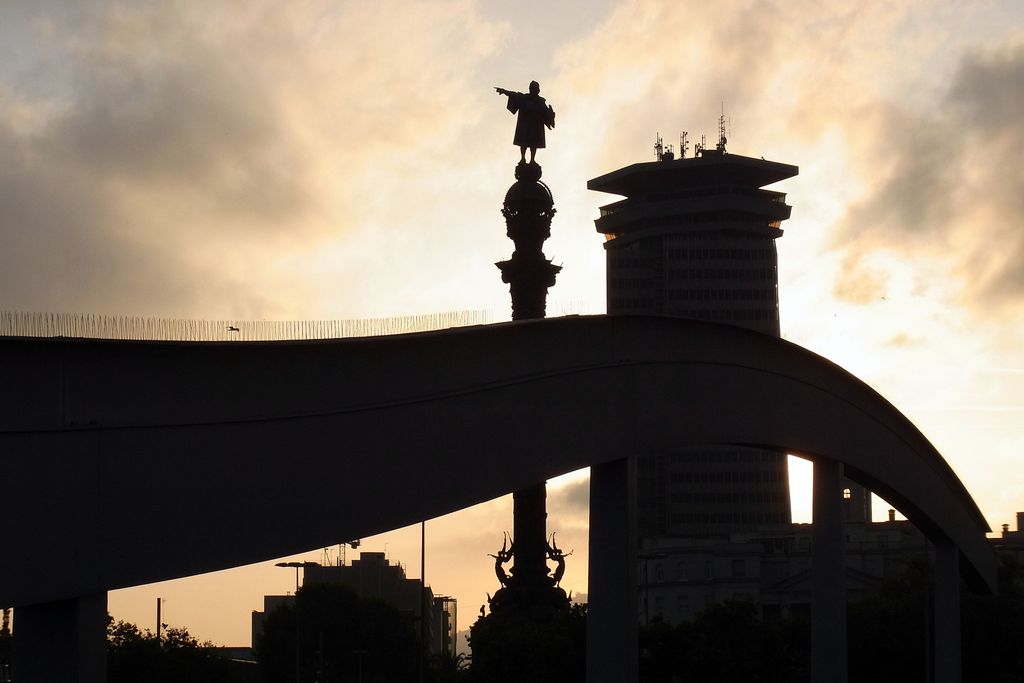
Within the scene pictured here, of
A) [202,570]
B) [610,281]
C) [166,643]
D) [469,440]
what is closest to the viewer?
[202,570]

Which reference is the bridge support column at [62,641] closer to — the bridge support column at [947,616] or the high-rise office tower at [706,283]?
the bridge support column at [947,616]

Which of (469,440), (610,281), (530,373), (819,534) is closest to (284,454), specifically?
(469,440)

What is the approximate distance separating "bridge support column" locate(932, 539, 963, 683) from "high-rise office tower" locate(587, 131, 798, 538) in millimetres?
135776

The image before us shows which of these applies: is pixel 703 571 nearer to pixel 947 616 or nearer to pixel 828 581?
pixel 947 616

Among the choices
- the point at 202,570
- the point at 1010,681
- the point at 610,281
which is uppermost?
the point at 610,281

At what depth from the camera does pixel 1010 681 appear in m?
58.5

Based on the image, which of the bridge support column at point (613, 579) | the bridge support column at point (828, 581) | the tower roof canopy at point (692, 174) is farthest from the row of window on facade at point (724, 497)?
the bridge support column at point (613, 579)

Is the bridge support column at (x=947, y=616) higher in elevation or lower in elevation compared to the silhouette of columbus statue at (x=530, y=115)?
lower

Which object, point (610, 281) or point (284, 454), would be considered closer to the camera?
point (284, 454)

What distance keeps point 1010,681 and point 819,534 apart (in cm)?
3029

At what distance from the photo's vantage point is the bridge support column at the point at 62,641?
1842 centimetres

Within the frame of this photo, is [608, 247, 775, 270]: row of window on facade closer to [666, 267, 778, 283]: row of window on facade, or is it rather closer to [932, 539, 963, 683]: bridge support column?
[666, 267, 778, 283]: row of window on facade

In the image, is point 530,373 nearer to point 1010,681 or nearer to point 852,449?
point 852,449

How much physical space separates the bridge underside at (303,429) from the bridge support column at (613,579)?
0.83m
